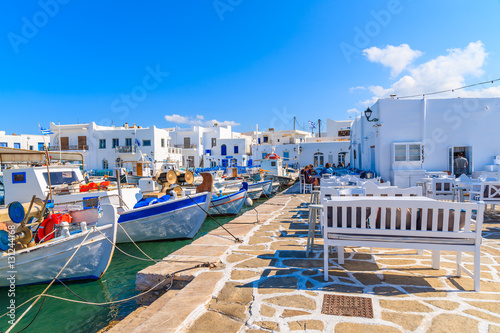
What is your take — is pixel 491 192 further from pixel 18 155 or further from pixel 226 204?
pixel 18 155

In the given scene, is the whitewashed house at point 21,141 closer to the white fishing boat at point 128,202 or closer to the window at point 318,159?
the window at point 318,159

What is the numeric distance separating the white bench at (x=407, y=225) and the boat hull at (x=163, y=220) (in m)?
5.84

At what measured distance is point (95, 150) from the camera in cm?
3972

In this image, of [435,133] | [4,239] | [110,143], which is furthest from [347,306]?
[110,143]

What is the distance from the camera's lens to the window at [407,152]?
501 inches

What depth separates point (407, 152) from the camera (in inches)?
501

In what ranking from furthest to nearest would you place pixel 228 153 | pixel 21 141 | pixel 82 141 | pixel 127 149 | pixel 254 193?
pixel 228 153 → pixel 21 141 → pixel 82 141 → pixel 127 149 → pixel 254 193

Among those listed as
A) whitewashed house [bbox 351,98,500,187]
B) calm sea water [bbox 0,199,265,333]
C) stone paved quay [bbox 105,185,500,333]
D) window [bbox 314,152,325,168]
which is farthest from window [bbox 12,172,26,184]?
window [bbox 314,152,325,168]

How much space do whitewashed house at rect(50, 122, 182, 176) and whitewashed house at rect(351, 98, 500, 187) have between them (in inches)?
1212

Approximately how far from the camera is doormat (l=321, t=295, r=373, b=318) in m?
2.67

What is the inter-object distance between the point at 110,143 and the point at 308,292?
138ft

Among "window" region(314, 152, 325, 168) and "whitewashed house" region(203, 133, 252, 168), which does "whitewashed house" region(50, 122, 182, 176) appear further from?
"window" region(314, 152, 325, 168)

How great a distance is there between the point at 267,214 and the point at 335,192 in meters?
3.54

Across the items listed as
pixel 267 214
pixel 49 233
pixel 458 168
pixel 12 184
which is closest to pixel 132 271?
pixel 49 233
